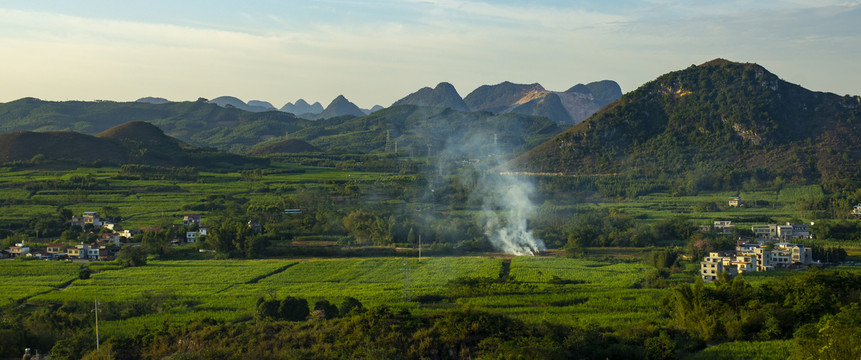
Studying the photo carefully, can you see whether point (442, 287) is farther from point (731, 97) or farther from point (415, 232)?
point (731, 97)

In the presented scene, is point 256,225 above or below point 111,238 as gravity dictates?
above

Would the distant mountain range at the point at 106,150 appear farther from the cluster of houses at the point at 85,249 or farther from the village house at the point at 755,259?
the village house at the point at 755,259

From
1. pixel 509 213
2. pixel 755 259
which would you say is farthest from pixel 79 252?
pixel 755 259

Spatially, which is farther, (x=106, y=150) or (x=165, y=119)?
(x=165, y=119)

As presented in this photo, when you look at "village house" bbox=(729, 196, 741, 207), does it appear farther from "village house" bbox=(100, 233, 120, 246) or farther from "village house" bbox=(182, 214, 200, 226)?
"village house" bbox=(100, 233, 120, 246)

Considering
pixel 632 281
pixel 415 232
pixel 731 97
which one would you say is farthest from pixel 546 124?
pixel 632 281

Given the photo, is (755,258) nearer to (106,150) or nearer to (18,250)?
(18,250)

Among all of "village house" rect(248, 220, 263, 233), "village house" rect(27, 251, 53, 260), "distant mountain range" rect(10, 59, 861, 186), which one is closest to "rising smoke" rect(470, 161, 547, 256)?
"distant mountain range" rect(10, 59, 861, 186)
